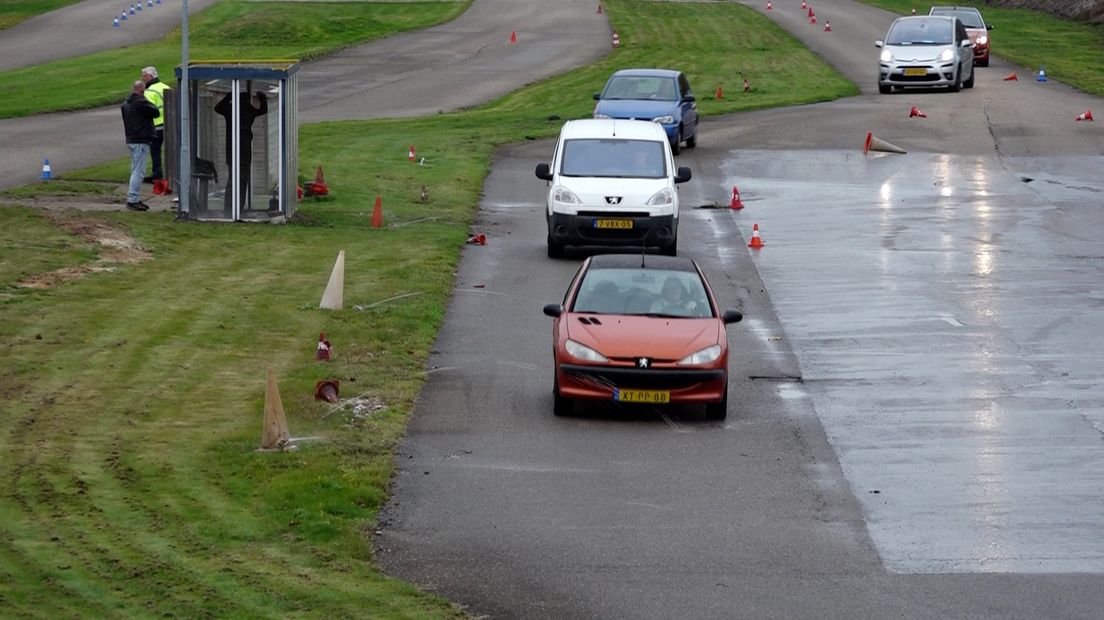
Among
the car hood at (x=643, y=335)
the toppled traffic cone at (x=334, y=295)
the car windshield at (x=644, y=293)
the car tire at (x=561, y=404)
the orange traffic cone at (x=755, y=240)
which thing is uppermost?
the car windshield at (x=644, y=293)

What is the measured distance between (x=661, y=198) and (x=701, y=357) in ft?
30.8

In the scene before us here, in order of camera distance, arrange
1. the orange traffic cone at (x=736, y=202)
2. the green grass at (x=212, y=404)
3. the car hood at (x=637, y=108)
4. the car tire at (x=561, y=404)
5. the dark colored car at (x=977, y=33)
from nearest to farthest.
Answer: the green grass at (x=212, y=404) → the car tire at (x=561, y=404) → the orange traffic cone at (x=736, y=202) → the car hood at (x=637, y=108) → the dark colored car at (x=977, y=33)

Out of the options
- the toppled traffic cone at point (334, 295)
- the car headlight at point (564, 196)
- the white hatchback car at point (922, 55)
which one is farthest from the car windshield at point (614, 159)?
the white hatchback car at point (922, 55)

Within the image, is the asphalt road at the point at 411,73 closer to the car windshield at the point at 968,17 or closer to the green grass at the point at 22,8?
the green grass at the point at 22,8

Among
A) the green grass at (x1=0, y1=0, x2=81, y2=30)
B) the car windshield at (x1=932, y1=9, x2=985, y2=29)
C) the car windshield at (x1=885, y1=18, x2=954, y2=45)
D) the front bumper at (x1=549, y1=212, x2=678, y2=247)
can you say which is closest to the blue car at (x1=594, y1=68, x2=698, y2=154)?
the front bumper at (x1=549, y1=212, x2=678, y2=247)

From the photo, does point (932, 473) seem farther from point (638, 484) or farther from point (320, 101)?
point (320, 101)

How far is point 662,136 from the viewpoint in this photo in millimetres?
26016

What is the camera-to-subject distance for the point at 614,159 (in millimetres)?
25422

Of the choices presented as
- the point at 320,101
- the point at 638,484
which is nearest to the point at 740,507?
the point at 638,484

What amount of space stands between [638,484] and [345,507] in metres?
2.43

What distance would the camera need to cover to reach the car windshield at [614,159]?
2514cm

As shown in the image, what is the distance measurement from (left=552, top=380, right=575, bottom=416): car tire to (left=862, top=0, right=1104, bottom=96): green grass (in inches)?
1340

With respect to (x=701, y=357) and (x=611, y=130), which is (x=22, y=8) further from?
(x=701, y=357)

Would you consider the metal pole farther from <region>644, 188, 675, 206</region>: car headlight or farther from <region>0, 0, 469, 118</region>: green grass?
<region>0, 0, 469, 118</region>: green grass
